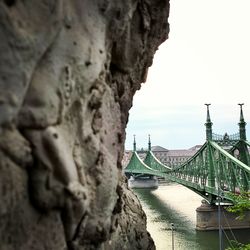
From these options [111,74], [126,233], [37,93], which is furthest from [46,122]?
[126,233]

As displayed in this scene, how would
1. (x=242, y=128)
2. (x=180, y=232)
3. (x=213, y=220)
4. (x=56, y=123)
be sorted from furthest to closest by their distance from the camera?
(x=242, y=128) → (x=213, y=220) → (x=180, y=232) → (x=56, y=123)

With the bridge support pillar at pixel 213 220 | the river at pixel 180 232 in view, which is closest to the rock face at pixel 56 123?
the river at pixel 180 232

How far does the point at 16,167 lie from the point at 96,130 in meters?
1.32

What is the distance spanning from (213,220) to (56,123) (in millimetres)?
28974

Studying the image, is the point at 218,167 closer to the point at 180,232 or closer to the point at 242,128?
the point at 242,128

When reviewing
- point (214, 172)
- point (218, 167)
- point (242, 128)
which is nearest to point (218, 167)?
point (218, 167)

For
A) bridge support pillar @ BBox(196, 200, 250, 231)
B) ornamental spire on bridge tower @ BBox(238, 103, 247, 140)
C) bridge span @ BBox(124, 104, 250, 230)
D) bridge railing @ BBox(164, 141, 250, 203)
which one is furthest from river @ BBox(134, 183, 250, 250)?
ornamental spire on bridge tower @ BBox(238, 103, 247, 140)

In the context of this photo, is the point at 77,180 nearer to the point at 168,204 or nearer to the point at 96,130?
the point at 96,130

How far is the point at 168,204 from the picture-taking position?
4412 centimetres

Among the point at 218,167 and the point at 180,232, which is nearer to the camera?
the point at 180,232

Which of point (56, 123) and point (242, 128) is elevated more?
point (242, 128)

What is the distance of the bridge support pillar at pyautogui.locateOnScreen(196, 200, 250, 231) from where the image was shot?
30.2m

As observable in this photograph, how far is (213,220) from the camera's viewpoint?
31.2m

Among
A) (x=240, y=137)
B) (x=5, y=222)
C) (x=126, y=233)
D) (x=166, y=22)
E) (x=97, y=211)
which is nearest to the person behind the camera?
(x=5, y=222)
